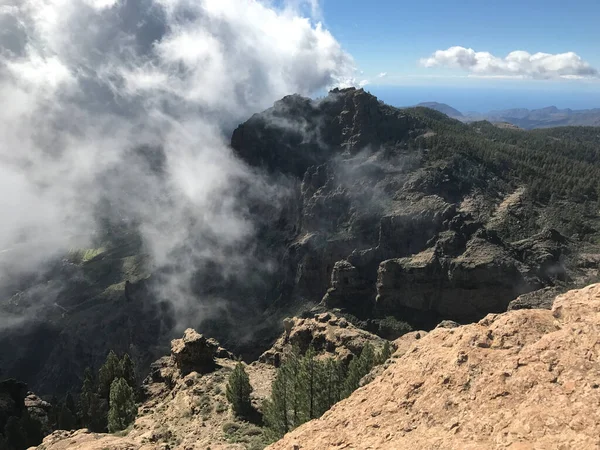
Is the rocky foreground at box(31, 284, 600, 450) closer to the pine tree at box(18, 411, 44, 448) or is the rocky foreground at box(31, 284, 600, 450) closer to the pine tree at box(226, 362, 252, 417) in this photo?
the pine tree at box(226, 362, 252, 417)

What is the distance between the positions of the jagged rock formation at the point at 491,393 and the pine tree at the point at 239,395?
4361 centimetres

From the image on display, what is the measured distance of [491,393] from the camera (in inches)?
918

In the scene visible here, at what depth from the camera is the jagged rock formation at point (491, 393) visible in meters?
20.4

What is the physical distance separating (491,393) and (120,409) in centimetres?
7610

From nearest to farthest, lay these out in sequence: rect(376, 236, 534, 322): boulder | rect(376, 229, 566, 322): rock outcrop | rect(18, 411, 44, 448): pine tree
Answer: rect(18, 411, 44, 448): pine tree < rect(376, 229, 566, 322): rock outcrop < rect(376, 236, 534, 322): boulder

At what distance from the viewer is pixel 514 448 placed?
1967 centimetres

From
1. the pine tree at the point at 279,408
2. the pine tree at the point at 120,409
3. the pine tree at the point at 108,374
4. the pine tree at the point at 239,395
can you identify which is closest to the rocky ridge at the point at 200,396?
the pine tree at the point at 239,395

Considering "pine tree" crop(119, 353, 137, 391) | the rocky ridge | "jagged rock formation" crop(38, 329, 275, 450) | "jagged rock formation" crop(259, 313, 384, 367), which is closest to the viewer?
"jagged rock formation" crop(38, 329, 275, 450)

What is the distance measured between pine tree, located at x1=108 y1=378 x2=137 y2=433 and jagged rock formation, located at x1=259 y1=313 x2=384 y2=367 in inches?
1382

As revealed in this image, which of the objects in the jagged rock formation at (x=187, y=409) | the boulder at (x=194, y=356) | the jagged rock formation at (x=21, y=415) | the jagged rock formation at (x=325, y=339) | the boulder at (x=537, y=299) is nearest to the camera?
the jagged rock formation at (x=187, y=409)

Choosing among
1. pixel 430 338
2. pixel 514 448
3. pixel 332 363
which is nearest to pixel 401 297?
pixel 332 363

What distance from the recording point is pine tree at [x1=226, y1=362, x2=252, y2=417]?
70.4 meters

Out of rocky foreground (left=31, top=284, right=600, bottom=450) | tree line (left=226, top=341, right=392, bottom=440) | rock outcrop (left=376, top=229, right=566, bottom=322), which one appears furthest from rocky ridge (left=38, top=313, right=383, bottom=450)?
rock outcrop (left=376, top=229, right=566, bottom=322)

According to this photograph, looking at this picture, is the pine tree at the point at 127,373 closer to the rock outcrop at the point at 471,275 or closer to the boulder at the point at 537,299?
the rock outcrop at the point at 471,275
